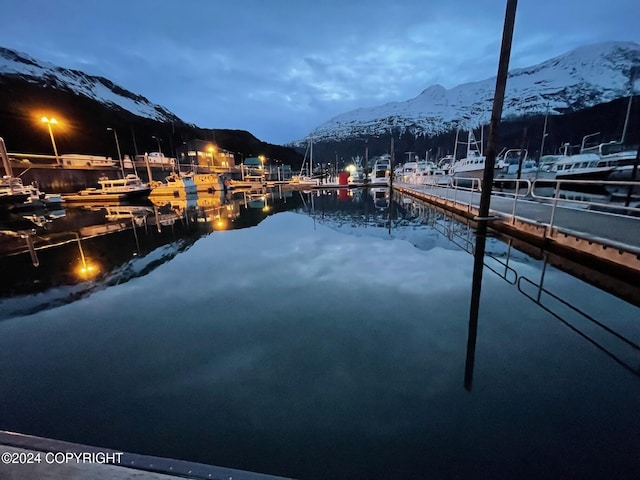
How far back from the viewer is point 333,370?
2773 millimetres

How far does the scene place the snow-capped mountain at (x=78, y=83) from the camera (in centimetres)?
11012

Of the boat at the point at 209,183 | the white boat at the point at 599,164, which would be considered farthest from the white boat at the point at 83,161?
the white boat at the point at 599,164

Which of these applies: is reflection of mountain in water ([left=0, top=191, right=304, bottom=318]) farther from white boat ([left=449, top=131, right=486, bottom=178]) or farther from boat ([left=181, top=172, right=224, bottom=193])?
white boat ([left=449, top=131, right=486, bottom=178])

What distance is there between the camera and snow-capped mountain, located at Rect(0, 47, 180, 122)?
361 ft

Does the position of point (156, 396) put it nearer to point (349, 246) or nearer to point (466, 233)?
point (349, 246)

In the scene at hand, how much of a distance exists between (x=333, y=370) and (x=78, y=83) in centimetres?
18408

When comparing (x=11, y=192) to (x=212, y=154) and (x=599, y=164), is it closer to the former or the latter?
(x=599, y=164)

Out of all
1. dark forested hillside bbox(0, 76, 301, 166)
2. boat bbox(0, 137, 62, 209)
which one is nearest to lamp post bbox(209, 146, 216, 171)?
dark forested hillside bbox(0, 76, 301, 166)

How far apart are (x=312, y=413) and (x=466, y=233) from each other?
7.90 metres

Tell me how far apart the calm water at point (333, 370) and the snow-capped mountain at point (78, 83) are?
147 m

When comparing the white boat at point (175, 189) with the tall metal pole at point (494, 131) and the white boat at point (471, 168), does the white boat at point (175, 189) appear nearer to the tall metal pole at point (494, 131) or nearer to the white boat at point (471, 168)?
the white boat at point (471, 168)

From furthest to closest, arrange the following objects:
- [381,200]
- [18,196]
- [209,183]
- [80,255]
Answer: [209,183], [381,200], [18,196], [80,255]

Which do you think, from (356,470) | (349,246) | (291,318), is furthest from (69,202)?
(356,470)

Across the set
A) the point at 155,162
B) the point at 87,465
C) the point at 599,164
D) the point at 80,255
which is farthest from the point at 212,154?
the point at 87,465
